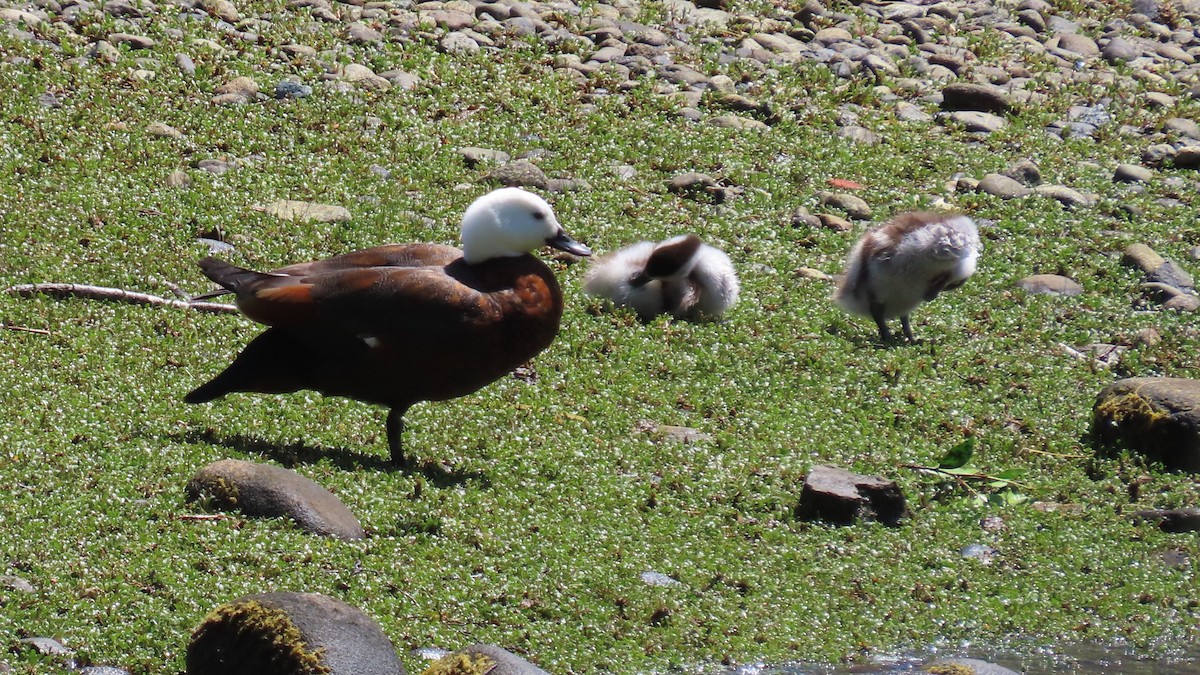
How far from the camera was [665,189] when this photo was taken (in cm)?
1274

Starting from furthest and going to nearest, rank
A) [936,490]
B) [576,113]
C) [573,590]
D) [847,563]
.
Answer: [576,113]
[936,490]
[847,563]
[573,590]

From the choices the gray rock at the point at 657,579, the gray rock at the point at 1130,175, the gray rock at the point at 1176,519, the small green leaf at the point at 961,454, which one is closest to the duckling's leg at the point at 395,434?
the gray rock at the point at 657,579

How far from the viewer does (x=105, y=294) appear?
9414 millimetres

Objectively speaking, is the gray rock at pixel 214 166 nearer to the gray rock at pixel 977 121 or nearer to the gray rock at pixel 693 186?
the gray rock at pixel 693 186

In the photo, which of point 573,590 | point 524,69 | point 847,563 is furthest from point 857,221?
point 573,590

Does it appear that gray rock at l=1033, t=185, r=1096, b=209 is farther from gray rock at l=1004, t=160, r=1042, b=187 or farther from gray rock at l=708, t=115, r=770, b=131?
gray rock at l=708, t=115, r=770, b=131

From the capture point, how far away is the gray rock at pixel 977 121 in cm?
1486

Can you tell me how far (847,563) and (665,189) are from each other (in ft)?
18.8

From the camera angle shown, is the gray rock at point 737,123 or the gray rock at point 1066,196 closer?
the gray rock at point 1066,196

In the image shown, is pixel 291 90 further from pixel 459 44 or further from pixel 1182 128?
pixel 1182 128

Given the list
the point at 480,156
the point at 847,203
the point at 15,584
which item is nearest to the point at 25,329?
the point at 15,584

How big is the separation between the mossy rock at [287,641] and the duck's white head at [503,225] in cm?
266

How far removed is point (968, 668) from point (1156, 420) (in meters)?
3.08

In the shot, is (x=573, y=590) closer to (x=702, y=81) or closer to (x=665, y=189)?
(x=665, y=189)
